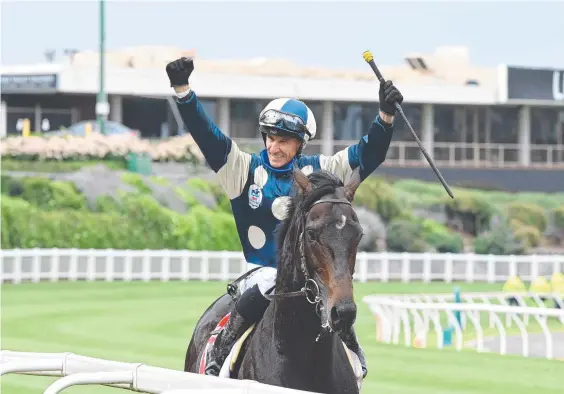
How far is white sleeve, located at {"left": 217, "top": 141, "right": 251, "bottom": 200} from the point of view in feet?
20.4

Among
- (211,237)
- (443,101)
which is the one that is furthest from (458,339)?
(443,101)

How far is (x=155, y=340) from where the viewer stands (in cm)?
1608

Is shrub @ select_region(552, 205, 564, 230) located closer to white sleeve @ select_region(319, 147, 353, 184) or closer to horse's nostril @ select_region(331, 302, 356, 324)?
white sleeve @ select_region(319, 147, 353, 184)

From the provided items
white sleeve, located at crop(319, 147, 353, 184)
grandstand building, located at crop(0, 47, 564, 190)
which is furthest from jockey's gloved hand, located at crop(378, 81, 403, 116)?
grandstand building, located at crop(0, 47, 564, 190)

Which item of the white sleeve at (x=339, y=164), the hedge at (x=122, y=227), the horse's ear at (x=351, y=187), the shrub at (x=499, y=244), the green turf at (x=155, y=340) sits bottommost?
the green turf at (x=155, y=340)

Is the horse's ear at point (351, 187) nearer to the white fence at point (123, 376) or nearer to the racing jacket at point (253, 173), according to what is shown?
the racing jacket at point (253, 173)

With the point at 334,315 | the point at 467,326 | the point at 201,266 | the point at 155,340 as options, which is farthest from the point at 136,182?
the point at 334,315

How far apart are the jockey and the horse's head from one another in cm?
51

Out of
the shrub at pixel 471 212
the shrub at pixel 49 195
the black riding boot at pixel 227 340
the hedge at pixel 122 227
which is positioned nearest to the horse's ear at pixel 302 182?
the black riding boot at pixel 227 340

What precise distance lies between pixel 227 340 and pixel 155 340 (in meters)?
10.0

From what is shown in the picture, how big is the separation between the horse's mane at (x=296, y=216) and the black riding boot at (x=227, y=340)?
0.51 metres

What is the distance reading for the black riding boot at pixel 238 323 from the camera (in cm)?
605

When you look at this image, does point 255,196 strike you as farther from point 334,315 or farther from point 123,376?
point 123,376

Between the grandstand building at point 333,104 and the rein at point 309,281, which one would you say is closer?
the rein at point 309,281
